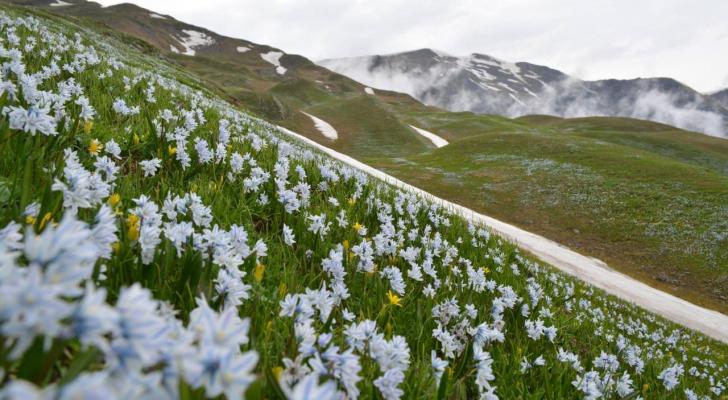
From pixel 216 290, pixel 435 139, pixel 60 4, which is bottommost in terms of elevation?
pixel 216 290

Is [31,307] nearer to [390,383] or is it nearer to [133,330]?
[133,330]

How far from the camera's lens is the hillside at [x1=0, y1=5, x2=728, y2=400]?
91cm

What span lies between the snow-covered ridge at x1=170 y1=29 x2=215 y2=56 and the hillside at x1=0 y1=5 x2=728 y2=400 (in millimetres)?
197677

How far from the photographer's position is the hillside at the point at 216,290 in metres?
0.91

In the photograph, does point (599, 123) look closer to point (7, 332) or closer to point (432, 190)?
point (432, 190)

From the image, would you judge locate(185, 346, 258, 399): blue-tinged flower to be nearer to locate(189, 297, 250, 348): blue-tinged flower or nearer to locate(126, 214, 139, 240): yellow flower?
locate(189, 297, 250, 348): blue-tinged flower

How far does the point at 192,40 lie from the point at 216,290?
717 feet

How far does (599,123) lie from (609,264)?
95077 millimetres

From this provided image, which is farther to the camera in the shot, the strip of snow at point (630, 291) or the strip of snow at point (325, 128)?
the strip of snow at point (325, 128)

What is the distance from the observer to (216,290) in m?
2.24

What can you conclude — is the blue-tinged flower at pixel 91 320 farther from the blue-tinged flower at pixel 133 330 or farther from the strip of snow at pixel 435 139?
the strip of snow at pixel 435 139

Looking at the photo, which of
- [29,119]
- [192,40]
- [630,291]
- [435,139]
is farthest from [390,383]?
[192,40]

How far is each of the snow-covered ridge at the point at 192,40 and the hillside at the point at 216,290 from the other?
19768 cm

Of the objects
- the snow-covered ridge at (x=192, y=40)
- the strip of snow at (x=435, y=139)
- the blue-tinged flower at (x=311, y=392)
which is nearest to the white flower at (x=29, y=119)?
the blue-tinged flower at (x=311, y=392)
